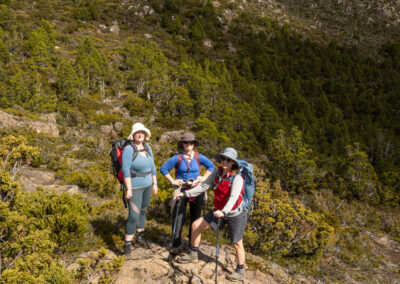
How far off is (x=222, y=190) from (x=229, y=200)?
0.65 feet

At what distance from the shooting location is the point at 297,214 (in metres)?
5.67

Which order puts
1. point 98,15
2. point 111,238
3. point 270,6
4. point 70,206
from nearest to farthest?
point 70,206
point 111,238
point 98,15
point 270,6

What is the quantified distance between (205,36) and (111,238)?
5691cm

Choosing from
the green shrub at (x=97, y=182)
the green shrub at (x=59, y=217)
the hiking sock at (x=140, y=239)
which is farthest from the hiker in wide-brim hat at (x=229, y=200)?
the green shrub at (x=97, y=182)

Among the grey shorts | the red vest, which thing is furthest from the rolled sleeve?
the grey shorts

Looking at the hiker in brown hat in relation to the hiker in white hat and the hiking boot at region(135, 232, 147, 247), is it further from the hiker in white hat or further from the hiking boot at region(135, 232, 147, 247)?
the hiking boot at region(135, 232, 147, 247)

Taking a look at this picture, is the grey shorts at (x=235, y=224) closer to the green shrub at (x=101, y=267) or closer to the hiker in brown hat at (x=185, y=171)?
the hiker in brown hat at (x=185, y=171)

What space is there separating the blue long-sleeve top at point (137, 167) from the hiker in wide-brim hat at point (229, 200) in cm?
52

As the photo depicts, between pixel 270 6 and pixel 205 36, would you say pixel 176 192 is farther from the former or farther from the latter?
pixel 270 6

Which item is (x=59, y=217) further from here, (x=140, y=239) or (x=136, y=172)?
(x=136, y=172)

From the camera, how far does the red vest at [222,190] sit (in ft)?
8.95

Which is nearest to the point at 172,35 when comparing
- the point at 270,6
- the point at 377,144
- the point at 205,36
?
the point at 205,36

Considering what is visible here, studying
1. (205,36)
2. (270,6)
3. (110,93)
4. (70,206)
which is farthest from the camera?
(270,6)

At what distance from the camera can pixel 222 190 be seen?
2.77 metres
